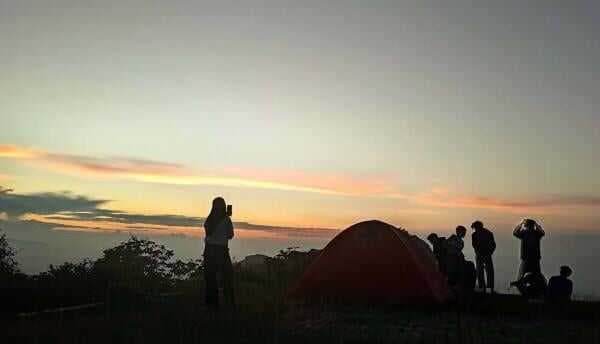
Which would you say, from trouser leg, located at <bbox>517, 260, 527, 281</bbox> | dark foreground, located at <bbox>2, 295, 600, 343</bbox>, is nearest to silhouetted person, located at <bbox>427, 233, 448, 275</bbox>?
trouser leg, located at <bbox>517, 260, 527, 281</bbox>

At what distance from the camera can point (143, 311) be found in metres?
15.0

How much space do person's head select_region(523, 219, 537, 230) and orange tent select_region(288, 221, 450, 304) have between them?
3406 millimetres

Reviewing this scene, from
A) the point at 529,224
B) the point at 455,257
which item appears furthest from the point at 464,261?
the point at 529,224

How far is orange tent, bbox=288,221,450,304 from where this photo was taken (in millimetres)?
16984

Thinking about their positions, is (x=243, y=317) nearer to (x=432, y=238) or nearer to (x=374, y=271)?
(x=374, y=271)

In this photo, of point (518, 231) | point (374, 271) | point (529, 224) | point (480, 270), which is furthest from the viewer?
point (480, 270)

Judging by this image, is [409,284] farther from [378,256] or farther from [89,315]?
[89,315]

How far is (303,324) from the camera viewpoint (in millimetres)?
13266

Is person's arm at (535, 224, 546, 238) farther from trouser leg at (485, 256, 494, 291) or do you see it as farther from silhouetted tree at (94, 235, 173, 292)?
silhouetted tree at (94, 235, 173, 292)

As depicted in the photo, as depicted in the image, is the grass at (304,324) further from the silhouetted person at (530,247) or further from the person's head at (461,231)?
the person's head at (461,231)

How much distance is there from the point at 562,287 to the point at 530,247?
83.2 inches

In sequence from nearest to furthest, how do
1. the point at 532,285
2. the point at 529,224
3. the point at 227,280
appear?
1. the point at 227,280
2. the point at 532,285
3. the point at 529,224

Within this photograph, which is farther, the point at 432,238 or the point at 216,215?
the point at 432,238

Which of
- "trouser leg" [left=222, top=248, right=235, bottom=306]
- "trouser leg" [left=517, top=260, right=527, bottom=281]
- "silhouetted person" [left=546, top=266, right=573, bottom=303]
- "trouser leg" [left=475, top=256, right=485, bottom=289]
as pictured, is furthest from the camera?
"trouser leg" [left=475, top=256, right=485, bottom=289]
